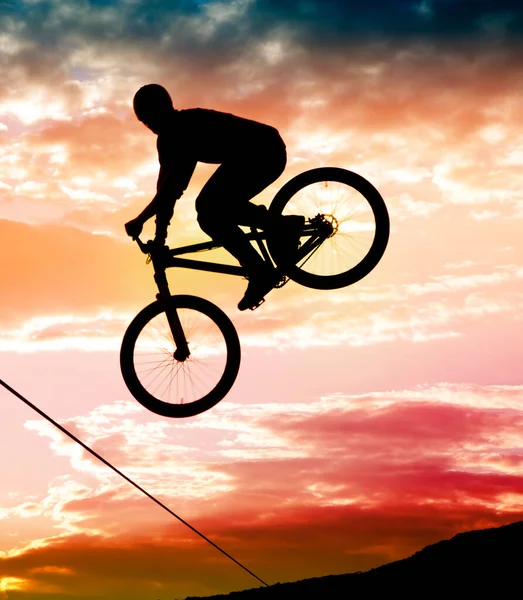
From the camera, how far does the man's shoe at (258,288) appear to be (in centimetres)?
758

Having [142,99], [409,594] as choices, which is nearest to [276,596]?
[409,594]

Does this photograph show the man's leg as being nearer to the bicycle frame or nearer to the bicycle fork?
the bicycle frame

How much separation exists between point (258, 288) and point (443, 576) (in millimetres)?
3684

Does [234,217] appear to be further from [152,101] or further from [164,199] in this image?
[152,101]

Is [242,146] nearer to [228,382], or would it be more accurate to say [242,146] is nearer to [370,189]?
[370,189]

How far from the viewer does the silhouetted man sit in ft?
24.3

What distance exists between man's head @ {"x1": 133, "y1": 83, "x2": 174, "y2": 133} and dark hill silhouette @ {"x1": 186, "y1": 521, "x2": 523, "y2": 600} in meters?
5.36

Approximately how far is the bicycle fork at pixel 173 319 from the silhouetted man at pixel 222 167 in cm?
69

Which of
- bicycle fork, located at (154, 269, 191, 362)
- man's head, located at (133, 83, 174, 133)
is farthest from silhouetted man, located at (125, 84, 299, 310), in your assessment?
bicycle fork, located at (154, 269, 191, 362)

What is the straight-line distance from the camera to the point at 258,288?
24.8ft

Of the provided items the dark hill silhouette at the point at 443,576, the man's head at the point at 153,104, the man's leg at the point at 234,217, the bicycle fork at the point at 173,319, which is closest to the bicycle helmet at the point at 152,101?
the man's head at the point at 153,104

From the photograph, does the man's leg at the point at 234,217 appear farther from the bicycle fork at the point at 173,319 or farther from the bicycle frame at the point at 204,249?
the bicycle fork at the point at 173,319

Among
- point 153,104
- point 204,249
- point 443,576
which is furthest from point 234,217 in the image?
point 443,576

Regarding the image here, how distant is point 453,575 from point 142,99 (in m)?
5.86
